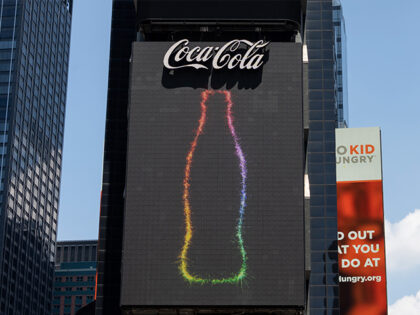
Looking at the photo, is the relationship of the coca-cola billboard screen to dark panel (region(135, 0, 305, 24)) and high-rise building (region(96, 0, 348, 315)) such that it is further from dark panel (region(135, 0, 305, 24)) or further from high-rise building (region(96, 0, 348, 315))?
dark panel (region(135, 0, 305, 24))

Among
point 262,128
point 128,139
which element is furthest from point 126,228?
point 262,128

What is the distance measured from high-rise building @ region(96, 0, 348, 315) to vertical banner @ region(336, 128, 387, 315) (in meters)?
9.33

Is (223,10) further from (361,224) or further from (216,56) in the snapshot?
(361,224)

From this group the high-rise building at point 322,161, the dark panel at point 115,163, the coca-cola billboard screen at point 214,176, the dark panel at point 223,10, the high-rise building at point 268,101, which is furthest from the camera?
the high-rise building at point 322,161

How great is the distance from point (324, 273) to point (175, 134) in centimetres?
3405

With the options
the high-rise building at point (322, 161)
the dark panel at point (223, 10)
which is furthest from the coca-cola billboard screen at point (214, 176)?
the high-rise building at point (322, 161)

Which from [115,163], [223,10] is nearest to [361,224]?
[115,163]

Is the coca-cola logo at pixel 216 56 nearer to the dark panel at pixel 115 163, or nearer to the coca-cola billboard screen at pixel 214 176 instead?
the coca-cola billboard screen at pixel 214 176

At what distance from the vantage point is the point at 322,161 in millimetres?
138625

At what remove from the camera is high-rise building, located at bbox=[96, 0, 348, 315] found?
121125mm

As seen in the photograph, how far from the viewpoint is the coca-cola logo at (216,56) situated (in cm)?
11714

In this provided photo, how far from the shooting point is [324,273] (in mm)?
133750

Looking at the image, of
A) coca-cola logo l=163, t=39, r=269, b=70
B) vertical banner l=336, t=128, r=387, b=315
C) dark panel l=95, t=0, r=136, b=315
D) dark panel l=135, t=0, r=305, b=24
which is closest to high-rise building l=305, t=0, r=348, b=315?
vertical banner l=336, t=128, r=387, b=315

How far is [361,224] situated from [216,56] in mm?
43583
